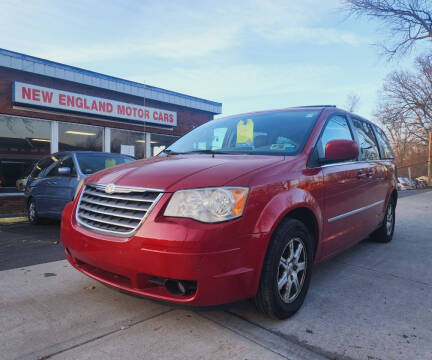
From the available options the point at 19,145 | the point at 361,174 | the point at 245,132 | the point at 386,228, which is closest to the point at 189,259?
the point at 245,132

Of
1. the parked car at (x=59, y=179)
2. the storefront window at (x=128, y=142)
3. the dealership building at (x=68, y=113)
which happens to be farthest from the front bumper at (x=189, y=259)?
the storefront window at (x=128, y=142)

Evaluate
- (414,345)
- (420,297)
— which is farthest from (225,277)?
(420,297)

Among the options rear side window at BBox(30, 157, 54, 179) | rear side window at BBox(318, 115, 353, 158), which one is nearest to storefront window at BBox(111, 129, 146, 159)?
rear side window at BBox(30, 157, 54, 179)

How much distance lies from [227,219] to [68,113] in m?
10.8

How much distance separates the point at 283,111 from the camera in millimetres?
3480

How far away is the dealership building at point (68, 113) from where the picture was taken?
10.1 meters

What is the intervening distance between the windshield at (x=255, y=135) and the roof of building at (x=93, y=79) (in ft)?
29.0

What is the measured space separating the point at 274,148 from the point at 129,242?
1.46 m

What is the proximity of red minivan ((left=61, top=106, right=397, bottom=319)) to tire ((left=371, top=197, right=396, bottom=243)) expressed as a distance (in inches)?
73.1

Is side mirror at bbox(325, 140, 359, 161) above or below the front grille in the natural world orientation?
above

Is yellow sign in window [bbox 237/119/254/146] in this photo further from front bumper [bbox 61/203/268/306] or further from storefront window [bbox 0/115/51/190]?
storefront window [bbox 0/115/51/190]

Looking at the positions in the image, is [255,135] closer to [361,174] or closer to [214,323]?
[361,174]

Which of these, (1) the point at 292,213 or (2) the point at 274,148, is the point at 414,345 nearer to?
(1) the point at 292,213

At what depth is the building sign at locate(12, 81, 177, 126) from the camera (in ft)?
33.2
